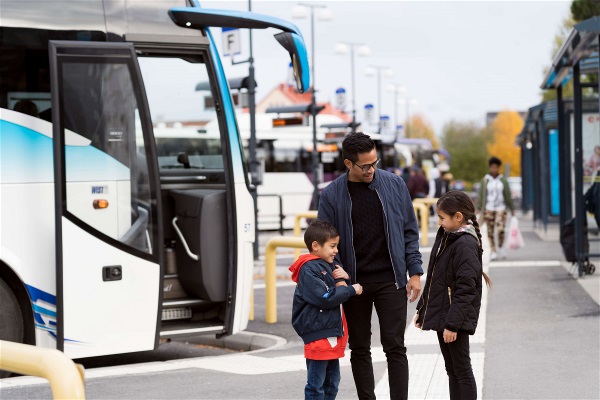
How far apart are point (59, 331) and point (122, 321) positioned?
0.55 metres

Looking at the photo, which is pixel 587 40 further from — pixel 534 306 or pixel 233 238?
pixel 233 238

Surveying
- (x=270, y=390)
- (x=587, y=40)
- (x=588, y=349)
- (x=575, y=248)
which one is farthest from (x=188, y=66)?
(x=575, y=248)

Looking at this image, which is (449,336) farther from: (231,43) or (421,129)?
(421,129)

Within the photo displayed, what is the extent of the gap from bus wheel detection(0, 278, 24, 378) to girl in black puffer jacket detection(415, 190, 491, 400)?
402 centimetres

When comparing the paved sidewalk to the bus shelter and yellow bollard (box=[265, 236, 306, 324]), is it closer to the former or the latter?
yellow bollard (box=[265, 236, 306, 324])

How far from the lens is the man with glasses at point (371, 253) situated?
654cm

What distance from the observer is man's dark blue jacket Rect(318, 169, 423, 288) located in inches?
257

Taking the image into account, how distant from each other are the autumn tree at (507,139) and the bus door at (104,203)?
4255 inches

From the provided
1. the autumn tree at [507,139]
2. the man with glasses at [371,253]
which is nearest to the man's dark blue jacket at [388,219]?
the man with glasses at [371,253]

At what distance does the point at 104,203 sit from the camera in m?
9.26

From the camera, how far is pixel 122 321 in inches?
367

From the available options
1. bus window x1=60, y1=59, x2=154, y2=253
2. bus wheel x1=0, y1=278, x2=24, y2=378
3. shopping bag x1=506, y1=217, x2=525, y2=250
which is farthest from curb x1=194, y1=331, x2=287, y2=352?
shopping bag x1=506, y1=217, x2=525, y2=250

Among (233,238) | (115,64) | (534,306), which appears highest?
(115,64)

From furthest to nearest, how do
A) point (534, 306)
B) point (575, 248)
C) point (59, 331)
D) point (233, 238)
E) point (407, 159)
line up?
point (407, 159), point (575, 248), point (534, 306), point (233, 238), point (59, 331)
